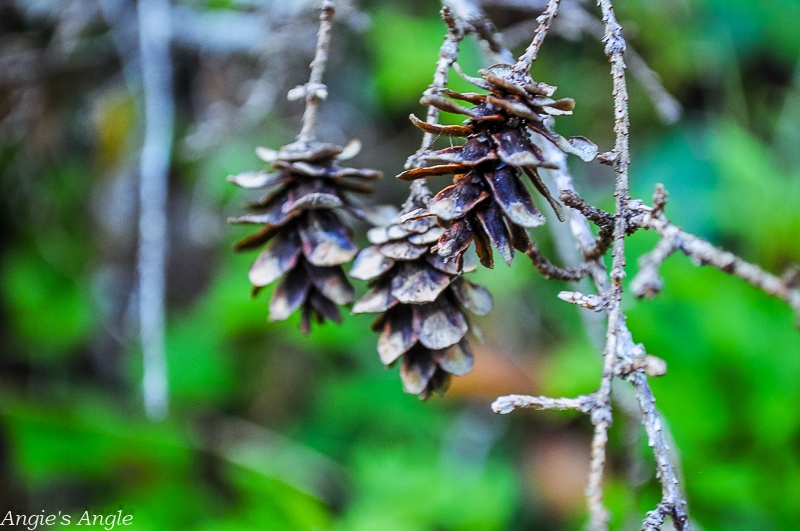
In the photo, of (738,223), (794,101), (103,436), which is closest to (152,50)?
(103,436)

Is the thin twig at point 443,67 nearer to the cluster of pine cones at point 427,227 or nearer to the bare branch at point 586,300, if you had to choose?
the cluster of pine cones at point 427,227

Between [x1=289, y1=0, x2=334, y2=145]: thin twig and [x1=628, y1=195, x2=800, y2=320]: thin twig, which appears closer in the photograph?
[x1=628, y1=195, x2=800, y2=320]: thin twig

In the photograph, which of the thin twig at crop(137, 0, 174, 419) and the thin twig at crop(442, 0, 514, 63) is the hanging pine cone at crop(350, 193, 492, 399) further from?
the thin twig at crop(137, 0, 174, 419)

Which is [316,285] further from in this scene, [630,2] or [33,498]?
[33,498]

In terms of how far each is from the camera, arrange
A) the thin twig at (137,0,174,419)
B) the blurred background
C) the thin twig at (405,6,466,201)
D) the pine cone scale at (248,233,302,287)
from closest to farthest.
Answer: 1. the thin twig at (405,6,466,201)
2. the pine cone scale at (248,233,302,287)
3. the thin twig at (137,0,174,419)
4. the blurred background

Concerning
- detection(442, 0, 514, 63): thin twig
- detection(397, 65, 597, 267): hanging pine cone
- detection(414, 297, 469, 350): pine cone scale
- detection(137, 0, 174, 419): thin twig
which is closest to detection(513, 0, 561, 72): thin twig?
detection(397, 65, 597, 267): hanging pine cone

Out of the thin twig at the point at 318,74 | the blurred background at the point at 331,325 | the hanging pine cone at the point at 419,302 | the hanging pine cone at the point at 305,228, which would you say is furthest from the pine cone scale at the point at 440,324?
the blurred background at the point at 331,325

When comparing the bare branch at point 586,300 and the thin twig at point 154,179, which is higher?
the thin twig at point 154,179
